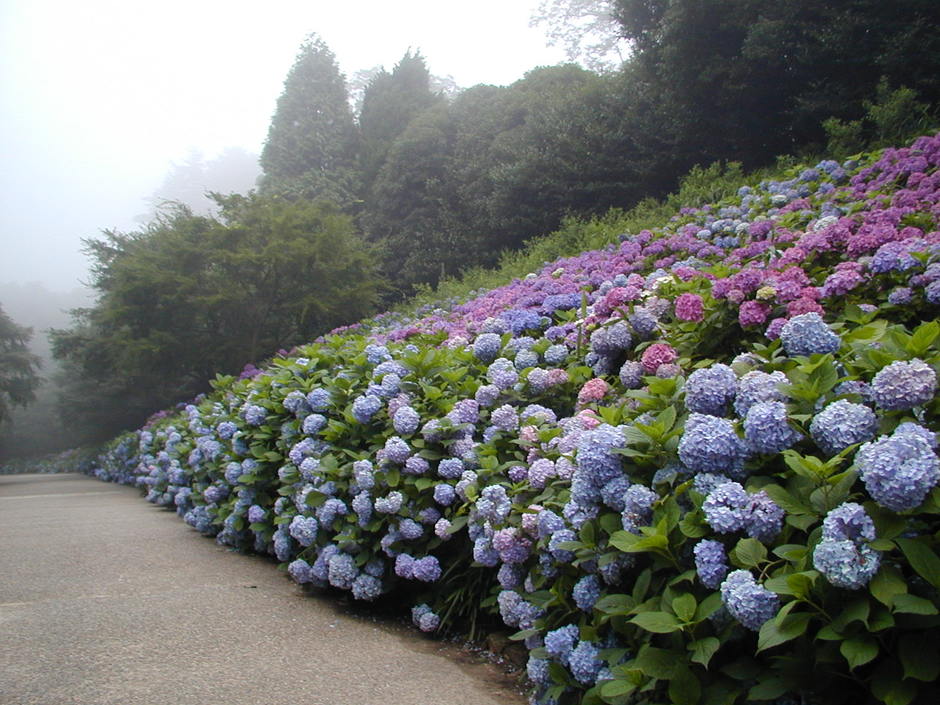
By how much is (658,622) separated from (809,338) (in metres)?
0.94

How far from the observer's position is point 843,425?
1.33 metres

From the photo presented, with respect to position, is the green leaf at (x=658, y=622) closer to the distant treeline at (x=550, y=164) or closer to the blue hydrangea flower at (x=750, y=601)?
the blue hydrangea flower at (x=750, y=601)

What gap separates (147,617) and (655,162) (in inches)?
391

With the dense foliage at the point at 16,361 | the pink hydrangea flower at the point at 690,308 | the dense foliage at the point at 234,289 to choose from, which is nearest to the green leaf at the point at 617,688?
the pink hydrangea flower at the point at 690,308

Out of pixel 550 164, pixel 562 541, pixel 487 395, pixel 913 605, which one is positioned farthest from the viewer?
pixel 550 164

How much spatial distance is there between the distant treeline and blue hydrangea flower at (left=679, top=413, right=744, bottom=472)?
7.75m

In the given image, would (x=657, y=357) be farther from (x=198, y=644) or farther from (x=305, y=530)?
(x=198, y=644)

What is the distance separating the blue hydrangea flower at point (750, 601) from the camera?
1.22 meters

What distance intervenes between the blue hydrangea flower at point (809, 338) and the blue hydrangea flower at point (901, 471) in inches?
27.3

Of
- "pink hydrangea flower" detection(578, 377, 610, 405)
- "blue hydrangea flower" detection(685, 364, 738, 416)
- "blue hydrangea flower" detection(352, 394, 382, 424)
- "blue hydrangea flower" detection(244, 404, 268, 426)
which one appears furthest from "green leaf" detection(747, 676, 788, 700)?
"blue hydrangea flower" detection(244, 404, 268, 426)

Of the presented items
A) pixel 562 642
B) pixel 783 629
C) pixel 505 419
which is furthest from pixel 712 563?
pixel 505 419

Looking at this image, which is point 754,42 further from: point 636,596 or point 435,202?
point 636,596

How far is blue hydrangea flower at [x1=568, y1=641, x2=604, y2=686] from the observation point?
61.7 inches

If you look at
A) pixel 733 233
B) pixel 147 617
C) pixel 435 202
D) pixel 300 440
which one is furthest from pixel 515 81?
pixel 147 617
